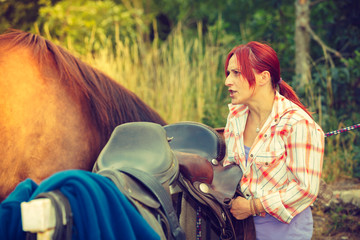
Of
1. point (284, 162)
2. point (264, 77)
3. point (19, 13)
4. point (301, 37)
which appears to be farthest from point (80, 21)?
point (284, 162)

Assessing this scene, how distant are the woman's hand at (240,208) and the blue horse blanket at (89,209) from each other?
0.58m

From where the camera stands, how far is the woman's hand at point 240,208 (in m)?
1.60

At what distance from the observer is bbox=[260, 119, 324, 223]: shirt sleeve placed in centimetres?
150

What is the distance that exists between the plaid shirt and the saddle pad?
39cm

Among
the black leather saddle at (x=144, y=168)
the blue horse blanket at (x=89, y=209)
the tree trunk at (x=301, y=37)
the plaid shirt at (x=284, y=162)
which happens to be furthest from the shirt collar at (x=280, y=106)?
the tree trunk at (x=301, y=37)

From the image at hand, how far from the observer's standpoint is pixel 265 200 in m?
1.54

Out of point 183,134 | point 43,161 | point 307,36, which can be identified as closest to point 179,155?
point 183,134

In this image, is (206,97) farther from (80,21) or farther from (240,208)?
(80,21)

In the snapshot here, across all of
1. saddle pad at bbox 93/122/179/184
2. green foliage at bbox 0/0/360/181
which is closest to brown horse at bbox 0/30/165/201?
saddle pad at bbox 93/122/179/184

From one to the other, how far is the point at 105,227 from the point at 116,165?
376mm

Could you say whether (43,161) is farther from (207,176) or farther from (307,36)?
(307,36)

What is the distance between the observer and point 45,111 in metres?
1.76

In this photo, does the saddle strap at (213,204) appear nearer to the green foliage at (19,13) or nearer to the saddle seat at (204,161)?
the saddle seat at (204,161)

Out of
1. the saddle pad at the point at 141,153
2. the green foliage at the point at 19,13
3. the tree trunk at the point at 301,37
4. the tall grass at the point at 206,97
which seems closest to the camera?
the saddle pad at the point at 141,153
